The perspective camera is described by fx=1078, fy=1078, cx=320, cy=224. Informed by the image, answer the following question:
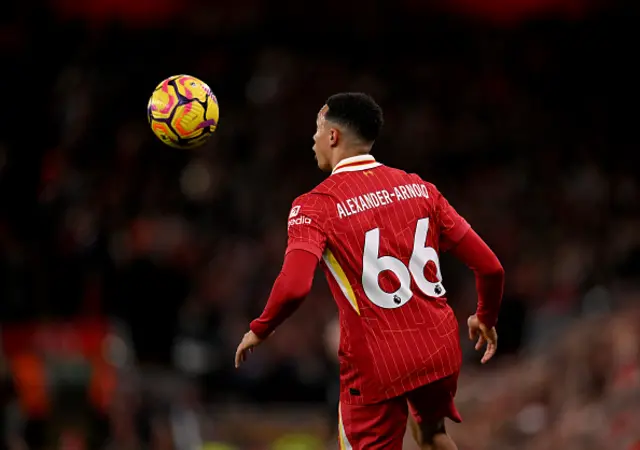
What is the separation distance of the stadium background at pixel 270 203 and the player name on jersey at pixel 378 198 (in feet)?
10.7

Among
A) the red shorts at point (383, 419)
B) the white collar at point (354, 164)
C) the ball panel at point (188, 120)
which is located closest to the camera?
the red shorts at point (383, 419)

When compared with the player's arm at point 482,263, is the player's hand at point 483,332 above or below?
below

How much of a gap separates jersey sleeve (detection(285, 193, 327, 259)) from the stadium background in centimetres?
364

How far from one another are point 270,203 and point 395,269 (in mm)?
10278

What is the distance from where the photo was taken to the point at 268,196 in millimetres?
15344

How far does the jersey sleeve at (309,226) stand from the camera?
4855mm

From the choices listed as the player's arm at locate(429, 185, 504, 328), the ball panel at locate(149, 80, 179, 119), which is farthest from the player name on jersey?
the ball panel at locate(149, 80, 179, 119)

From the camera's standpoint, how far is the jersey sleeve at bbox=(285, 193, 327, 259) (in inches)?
191

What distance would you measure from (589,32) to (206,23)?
6477mm

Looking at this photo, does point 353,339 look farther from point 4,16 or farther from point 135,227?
point 4,16

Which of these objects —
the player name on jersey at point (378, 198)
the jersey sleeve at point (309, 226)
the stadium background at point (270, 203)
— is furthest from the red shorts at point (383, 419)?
the stadium background at point (270, 203)

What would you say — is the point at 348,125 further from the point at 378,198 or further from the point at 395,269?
the point at 395,269

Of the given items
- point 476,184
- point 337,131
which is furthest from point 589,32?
point 337,131

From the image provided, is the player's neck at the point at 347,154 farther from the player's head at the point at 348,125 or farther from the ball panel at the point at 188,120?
the ball panel at the point at 188,120
